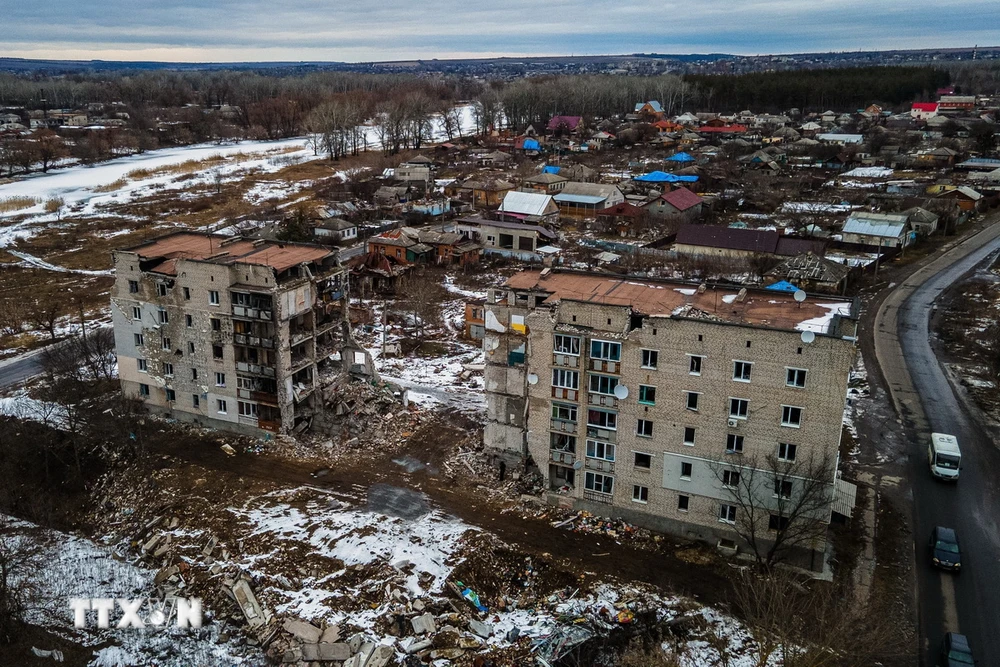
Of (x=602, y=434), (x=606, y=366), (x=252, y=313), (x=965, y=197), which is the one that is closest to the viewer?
(x=606, y=366)

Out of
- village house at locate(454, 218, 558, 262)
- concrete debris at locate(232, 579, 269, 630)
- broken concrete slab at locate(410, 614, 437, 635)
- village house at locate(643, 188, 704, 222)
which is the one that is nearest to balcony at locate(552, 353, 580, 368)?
broken concrete slab at locate(410, 614, 437, 635)

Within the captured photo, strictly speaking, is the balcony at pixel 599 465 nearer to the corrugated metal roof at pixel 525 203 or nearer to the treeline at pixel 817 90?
the corrugated metal roof at pixel 525 203

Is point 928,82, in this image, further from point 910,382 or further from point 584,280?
point 584,280

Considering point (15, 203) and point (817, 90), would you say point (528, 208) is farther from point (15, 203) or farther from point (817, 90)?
point (817, 90)

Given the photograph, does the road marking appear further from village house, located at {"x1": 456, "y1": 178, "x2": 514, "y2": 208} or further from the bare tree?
village house, located at {"x1": 456, "y1": 178, "x2": 514, "y2": 208}

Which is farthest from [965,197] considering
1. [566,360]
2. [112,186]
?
[112,186]

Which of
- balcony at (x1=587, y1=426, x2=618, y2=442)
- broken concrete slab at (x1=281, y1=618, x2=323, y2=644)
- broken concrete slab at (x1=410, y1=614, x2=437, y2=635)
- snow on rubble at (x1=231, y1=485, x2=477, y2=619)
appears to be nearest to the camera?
broken concrete slab at (x1=281, y1=618, x2=323, y2=644)
